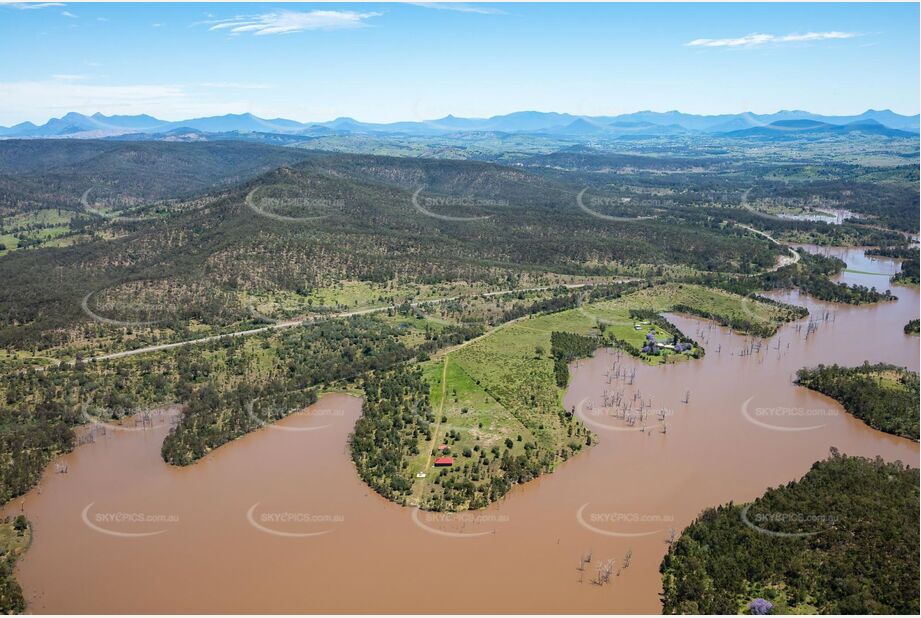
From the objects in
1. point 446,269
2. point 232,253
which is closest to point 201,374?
point 232,253

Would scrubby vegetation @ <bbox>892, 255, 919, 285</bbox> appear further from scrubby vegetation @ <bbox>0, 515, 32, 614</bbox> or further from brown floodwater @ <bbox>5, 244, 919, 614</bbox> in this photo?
scrubby vegetation @ <bbox>0, 515, 32, 614</bbox>

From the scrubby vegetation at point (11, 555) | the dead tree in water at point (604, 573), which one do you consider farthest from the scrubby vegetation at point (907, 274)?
the scrubby vegetation at point (11, 555)

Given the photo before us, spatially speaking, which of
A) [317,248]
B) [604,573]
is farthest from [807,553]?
[317,248]

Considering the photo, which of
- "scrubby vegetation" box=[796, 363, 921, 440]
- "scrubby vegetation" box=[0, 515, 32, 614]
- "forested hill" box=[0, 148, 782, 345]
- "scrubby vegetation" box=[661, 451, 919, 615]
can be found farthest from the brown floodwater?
"forested hill" box=[0, 148, 782, 345]

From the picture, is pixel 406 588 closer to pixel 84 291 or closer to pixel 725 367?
pixel 725 367

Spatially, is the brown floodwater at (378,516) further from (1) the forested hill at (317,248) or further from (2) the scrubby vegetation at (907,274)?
(2) the scrubby vegetation at (907,274)
